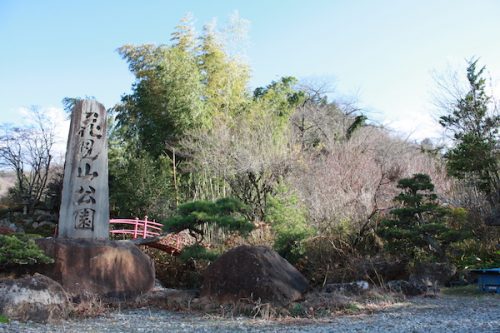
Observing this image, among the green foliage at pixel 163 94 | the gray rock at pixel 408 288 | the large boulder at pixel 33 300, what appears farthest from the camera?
the green foliage at pixel 163 94

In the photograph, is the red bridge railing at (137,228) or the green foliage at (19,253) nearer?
the green foliage at (19,253)

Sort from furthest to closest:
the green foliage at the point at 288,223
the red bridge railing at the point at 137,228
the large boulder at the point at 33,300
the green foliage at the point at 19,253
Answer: the red bridge railing at the point at 137,228
the green foliage at the point at 288,223
the green foliage at the point at 19,253
the large boulder at the point at 33,300

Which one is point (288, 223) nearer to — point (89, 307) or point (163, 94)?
point (89, 307)

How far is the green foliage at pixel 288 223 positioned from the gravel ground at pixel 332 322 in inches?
80.3

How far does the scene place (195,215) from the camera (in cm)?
591

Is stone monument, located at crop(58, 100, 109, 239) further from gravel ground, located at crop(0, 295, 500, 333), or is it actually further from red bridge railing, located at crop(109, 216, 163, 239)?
red bridge railing, located at crop(109, 216, 163, 239)

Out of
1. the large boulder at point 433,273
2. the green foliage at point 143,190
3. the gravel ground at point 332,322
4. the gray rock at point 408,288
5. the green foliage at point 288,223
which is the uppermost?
the green foliage at point 143,190

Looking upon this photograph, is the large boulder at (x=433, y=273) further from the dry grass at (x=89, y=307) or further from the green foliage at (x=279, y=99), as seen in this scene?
the green foliage at (x=279, y=99)

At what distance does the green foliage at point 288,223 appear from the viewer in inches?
259

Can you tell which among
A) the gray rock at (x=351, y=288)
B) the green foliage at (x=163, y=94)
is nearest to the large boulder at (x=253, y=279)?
the gray rock at (x=351, y=288)

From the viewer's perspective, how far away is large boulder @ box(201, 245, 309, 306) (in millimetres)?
4738

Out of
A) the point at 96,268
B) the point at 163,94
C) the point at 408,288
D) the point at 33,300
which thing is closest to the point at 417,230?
the point at 408,288

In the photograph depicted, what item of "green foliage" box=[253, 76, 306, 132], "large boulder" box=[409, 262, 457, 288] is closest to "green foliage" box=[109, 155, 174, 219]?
"green foliage" box=[253, 76, 306, 132]

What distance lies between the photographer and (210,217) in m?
5.86
